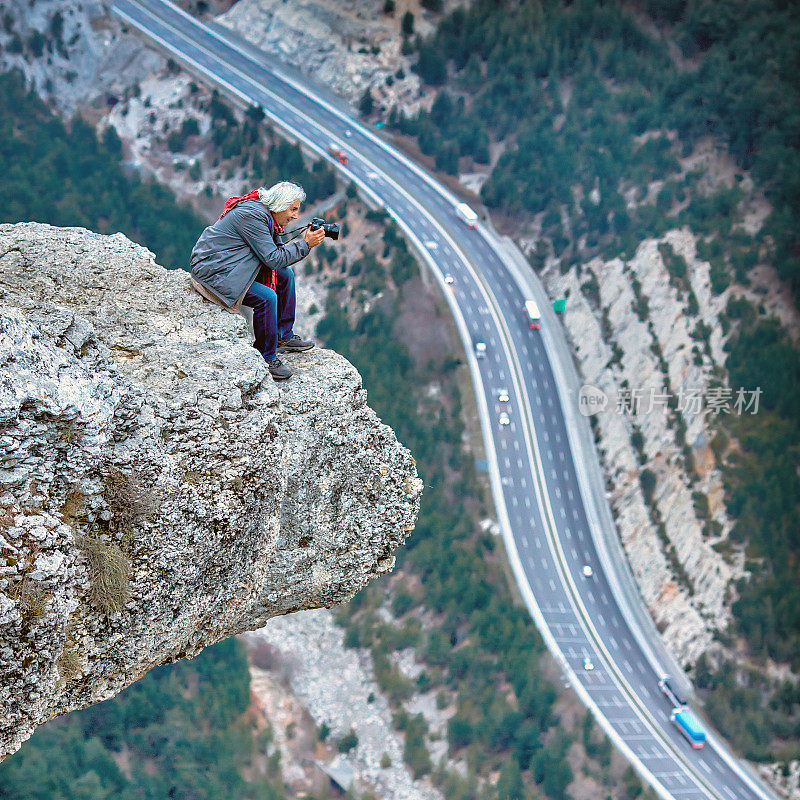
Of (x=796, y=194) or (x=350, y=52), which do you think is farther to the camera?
(x=350, y=52)

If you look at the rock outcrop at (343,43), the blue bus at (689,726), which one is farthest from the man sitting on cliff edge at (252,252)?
the rock outcrop at (343,43)

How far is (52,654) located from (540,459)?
337 ft

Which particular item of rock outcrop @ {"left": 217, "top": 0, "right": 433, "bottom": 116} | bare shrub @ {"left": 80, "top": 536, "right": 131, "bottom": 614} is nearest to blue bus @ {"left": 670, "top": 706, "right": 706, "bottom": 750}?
bare shrub @ {"left": 80, "top": 536, "right": 131, "bottom": 614}

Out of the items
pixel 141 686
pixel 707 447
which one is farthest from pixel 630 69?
pixel 141 686

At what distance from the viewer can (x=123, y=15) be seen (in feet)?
526

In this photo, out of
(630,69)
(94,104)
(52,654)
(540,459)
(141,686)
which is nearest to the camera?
(52,654)

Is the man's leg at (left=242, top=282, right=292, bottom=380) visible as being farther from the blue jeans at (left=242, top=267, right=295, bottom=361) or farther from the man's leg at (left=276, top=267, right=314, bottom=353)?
the man's leg at (left=276, top=267, right=314, bottom=353)

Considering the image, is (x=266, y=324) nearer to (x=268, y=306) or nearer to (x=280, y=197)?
(x=268, y=306)

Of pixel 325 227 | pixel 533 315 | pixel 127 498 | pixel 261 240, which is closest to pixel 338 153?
pixel 533 315

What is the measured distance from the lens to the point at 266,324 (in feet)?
64.1

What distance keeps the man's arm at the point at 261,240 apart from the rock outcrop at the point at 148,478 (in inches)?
56.8

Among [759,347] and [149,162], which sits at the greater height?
[759,347]

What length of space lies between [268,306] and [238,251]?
1.37 meters

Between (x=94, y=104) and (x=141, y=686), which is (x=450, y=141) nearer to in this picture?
(x=94, y=104)
